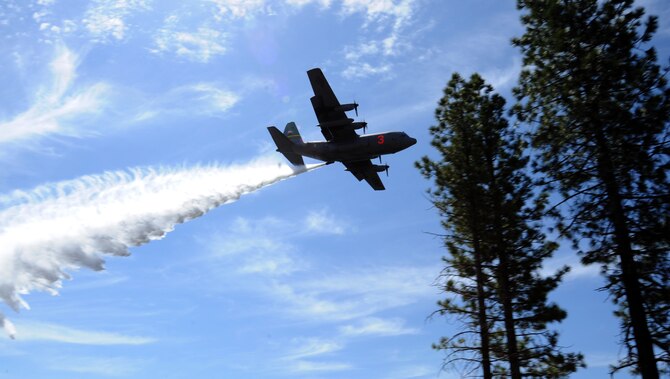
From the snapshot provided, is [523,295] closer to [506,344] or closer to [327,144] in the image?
[506,344]

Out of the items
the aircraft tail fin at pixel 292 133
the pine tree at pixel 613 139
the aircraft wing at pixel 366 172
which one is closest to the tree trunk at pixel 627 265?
the pine tree at pixel 613 139

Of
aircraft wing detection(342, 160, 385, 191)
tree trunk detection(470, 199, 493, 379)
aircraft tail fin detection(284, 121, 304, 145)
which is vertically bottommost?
tree trunk detection(470, 199, 493, 379)

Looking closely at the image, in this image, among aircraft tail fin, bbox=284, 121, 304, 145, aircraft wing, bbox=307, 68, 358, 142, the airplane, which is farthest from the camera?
aircraft tail fin, bbox=284, 121, 304, 145

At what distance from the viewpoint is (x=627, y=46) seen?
702 inches

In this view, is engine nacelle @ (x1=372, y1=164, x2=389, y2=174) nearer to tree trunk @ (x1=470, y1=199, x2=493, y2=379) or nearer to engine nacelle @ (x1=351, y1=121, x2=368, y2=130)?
engine nacelle @ (x1=351, y1=121, x2=368, y2=130)

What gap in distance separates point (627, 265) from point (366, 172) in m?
19.8

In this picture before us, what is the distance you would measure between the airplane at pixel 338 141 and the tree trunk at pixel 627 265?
13976mm

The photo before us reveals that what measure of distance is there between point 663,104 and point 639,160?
167 centimetres

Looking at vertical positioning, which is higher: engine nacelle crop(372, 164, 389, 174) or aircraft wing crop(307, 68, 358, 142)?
aircraft wing crop(307, 68, 358, 142)

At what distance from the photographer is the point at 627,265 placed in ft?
56.1

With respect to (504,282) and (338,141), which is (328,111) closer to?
(338,141)

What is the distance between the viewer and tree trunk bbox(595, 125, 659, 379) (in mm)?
16250

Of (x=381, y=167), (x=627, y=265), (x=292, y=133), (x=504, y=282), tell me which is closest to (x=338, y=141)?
(x=381, y=167)

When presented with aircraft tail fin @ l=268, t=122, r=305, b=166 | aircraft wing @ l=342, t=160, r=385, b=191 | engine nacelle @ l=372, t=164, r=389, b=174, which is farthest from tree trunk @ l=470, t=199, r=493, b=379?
aircraft tail fin @ l=268, t=122, r=305, b=166
